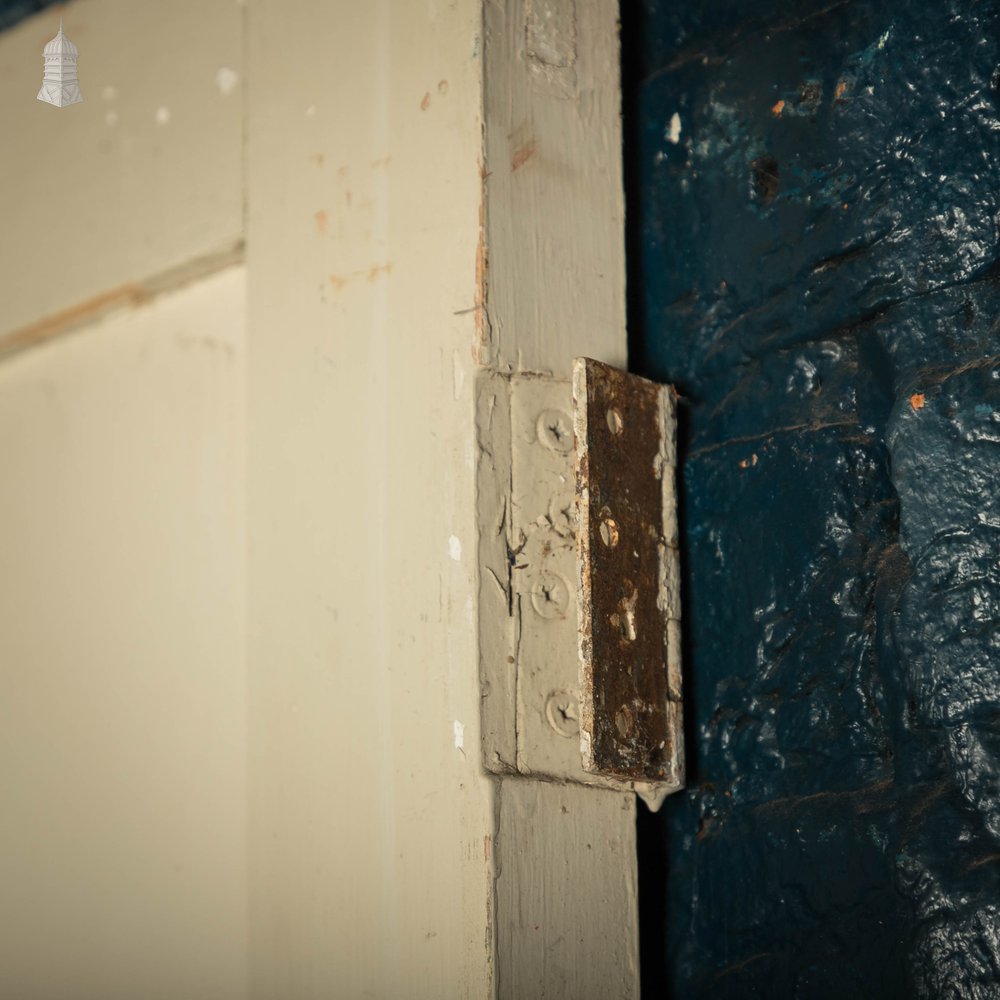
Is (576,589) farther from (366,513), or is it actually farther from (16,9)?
(16,9)

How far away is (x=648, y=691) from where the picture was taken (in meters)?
1.15

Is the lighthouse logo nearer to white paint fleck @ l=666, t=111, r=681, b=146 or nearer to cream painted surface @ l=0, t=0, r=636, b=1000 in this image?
cream painted surface @ l=0, t=0, r=636, b=1000

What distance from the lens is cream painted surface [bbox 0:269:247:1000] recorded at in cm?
143

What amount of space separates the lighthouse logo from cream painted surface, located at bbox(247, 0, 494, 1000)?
41 centimetres

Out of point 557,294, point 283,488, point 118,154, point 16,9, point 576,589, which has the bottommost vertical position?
point 576,589

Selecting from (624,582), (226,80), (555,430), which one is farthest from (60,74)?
(624,582)

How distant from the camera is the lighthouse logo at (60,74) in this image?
1670 mm

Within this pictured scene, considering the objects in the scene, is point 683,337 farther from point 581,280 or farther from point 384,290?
point 384,290

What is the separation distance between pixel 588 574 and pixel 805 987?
1.28ft

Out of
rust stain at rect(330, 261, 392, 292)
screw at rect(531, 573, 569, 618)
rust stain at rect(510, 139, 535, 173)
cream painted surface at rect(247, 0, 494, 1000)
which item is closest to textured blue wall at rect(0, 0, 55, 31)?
cream painted surface at rect(247, 0, 494, 1000)

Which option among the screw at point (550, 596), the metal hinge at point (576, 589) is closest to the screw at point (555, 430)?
the metal hinge at point (576, 589)

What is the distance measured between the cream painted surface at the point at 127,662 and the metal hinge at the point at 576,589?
1.38ft

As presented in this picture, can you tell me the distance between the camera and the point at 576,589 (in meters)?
1.15

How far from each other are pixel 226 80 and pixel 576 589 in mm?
743
